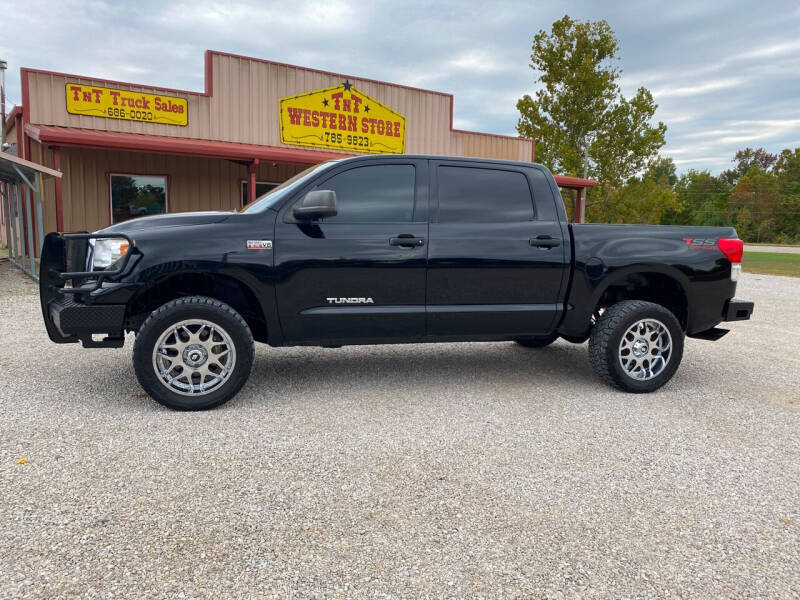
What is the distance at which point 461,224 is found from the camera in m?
4.47

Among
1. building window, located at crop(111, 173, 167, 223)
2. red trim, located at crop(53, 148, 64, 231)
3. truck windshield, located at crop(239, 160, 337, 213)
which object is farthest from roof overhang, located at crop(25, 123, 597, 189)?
truck windshield, located at crop(239, 160, 337, 213)

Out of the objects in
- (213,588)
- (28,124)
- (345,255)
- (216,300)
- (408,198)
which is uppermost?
(28,124)

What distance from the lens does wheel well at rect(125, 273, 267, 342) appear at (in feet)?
13.8

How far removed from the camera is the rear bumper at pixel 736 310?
487 centimetres

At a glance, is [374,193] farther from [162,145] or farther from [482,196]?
[162,145]

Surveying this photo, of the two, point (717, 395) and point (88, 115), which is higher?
point (88, 115)

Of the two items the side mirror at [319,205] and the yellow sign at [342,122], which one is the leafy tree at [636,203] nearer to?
the yellow sign at [342,122]

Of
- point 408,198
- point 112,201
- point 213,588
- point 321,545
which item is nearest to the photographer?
point 213,588

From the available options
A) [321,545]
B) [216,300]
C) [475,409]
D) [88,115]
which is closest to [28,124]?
[88,115]

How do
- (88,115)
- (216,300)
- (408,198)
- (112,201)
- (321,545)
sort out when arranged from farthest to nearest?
1. (112,201)
2. (88,115)
3. (408,198)
4. (216,300)
5. (321,545)

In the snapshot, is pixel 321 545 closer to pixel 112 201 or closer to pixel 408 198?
pixel 408 198

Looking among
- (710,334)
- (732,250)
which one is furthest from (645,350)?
(732,250)

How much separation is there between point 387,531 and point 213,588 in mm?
735

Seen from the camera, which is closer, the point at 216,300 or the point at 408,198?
the point at 216,300
